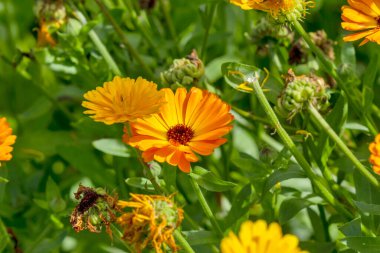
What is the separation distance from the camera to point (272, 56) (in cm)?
163

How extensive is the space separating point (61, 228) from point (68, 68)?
362 millimetres

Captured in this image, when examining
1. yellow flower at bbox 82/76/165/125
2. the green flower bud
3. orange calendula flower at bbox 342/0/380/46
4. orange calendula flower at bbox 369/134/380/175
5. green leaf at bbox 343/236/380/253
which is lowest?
green leaf at bbox 343/236/380/253

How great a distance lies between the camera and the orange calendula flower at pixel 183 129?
3.82 feet

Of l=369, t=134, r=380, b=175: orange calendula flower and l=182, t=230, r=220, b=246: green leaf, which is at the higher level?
l=369, t=134, r=380, b=175: orange calendula flower

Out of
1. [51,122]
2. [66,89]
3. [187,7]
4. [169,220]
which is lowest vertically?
[51,122]

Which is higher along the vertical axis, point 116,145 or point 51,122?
point 116,145

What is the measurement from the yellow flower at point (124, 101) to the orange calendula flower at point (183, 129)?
0.04 m

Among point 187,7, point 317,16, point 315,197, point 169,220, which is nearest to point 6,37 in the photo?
point 187,7

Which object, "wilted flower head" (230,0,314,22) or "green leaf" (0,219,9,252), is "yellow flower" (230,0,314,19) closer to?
"wilted flower head" (230,0,314,22)

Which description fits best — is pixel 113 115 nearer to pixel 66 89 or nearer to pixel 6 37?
pixel 66 89

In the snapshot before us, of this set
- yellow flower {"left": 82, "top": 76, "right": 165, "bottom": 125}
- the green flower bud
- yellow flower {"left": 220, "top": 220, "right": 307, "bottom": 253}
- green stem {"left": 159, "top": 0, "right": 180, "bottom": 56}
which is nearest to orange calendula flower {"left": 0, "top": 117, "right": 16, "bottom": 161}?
yellow flower {"left": 82, "top": 76, "right": 165, "bottom": 125}

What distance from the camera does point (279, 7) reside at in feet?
4.15

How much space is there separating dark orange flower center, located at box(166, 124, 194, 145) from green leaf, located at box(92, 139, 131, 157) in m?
0.32

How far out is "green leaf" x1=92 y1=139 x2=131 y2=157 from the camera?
62.1 inches
